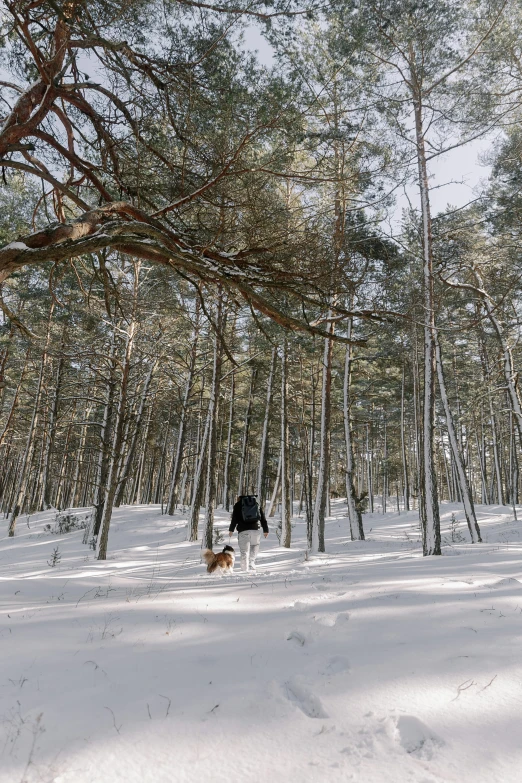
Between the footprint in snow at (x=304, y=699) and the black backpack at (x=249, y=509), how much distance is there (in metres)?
5.78

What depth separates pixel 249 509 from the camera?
331 inches

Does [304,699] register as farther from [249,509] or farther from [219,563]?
[249,509]

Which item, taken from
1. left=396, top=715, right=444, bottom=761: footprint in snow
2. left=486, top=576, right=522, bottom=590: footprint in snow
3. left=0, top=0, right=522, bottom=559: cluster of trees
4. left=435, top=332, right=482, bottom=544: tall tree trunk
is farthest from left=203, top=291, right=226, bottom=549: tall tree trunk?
left=396, top=715, right=444, bottom=761: footprint in snow

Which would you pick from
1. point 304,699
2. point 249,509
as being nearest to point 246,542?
point 249,509

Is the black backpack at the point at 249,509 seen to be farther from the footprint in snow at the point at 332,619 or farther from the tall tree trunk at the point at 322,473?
the footprint in snow at the point at 332,619

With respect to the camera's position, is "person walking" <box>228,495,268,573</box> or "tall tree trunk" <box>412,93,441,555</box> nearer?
"person walking" <box>228,495,268,573</box>

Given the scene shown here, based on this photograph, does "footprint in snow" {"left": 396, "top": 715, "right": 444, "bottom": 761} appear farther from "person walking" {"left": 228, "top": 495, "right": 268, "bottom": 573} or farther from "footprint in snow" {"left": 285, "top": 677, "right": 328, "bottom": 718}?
"person walking" {"left": 228, "top": 495, "right": 268, "bottom": 573}

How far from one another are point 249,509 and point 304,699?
6.00 meters

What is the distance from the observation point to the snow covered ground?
6.26 ft

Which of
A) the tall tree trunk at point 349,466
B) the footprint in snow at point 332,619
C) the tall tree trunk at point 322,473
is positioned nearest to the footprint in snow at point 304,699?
the footprint in snow at point 332,619

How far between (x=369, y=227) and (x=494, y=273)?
4167mm

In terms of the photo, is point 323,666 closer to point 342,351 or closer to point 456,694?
point 456,694

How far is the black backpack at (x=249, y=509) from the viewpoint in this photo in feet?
27.4

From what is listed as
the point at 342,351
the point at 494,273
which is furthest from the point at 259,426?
the point at 494,273
